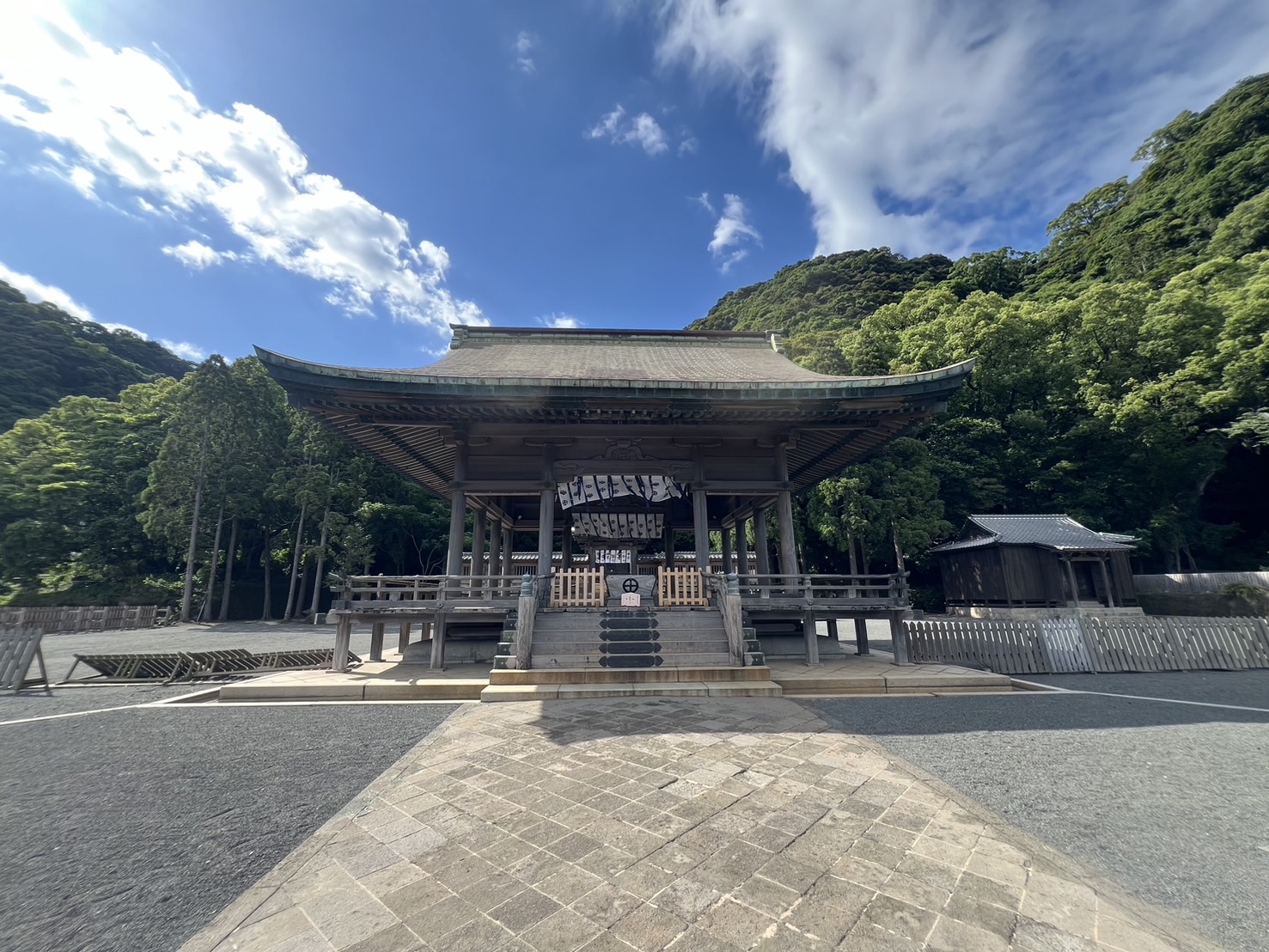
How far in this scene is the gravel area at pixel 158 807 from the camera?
8.19ft

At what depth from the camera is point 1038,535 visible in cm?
1984

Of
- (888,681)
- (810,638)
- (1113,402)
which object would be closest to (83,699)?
(810,638)

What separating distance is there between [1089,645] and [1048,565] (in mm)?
12911

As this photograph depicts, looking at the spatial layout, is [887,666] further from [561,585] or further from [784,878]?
[784,878]

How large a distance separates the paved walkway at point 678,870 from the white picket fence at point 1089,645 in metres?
6.64

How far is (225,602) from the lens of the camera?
26.0m

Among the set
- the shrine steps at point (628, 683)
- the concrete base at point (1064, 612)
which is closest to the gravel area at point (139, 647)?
the shrine steps at point (628, 683)

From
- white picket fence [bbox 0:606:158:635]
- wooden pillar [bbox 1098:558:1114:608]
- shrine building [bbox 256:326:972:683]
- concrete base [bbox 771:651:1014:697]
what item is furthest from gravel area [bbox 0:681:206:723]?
A: wooden pillar [bbox 1098:558:1114:608]

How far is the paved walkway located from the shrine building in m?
3.78

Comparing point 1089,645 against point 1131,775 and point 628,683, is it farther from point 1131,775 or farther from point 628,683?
point 628,683

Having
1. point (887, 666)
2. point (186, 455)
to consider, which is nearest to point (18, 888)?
point (887, 666)

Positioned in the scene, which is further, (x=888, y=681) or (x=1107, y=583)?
(x=1107, y=583)

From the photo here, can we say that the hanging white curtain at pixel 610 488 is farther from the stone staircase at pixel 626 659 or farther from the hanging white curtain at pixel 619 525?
the hanging white curtain at pixel 619 525

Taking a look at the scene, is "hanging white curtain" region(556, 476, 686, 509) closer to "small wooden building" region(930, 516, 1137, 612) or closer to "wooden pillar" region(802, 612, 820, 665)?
"wooden pillar" region(802, 612, 820, 665)
